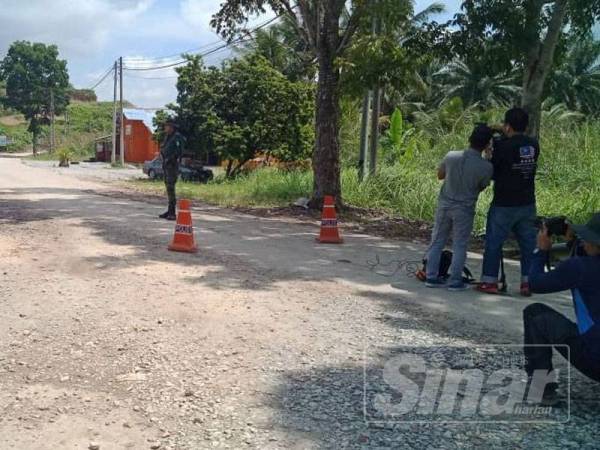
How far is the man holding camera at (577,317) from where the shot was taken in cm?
347

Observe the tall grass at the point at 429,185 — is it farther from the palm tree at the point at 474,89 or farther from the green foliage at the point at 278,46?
the palm tree at the point at 474,89

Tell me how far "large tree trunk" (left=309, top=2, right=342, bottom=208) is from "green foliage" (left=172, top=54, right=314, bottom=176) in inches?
504

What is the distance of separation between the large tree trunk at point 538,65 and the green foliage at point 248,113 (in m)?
17.5

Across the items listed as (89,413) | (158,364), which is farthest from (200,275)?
(89,413)

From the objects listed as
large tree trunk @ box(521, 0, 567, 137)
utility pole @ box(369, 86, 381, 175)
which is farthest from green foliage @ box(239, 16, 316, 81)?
large tree trunk @ box(521, 0, 567, 137)

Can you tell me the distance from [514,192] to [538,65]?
422 centimetres

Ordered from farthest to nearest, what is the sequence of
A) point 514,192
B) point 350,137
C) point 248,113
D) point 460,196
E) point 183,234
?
point 248,113 → point 350,137 → point 183,234 → point 460,196 → point 514,192

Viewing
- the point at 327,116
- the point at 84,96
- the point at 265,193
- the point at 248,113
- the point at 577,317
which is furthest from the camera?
the point at 84,96

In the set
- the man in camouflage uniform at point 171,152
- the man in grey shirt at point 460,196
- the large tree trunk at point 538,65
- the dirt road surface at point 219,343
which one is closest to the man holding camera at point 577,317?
the dirt road surface at point 219,343

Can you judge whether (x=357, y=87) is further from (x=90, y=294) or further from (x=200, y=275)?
(x=90, y=294)

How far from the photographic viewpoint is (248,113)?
27.4 meters

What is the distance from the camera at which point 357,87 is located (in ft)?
41.3

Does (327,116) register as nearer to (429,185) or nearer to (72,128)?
(429,185)

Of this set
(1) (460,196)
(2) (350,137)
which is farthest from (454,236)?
(2) (350,137)
